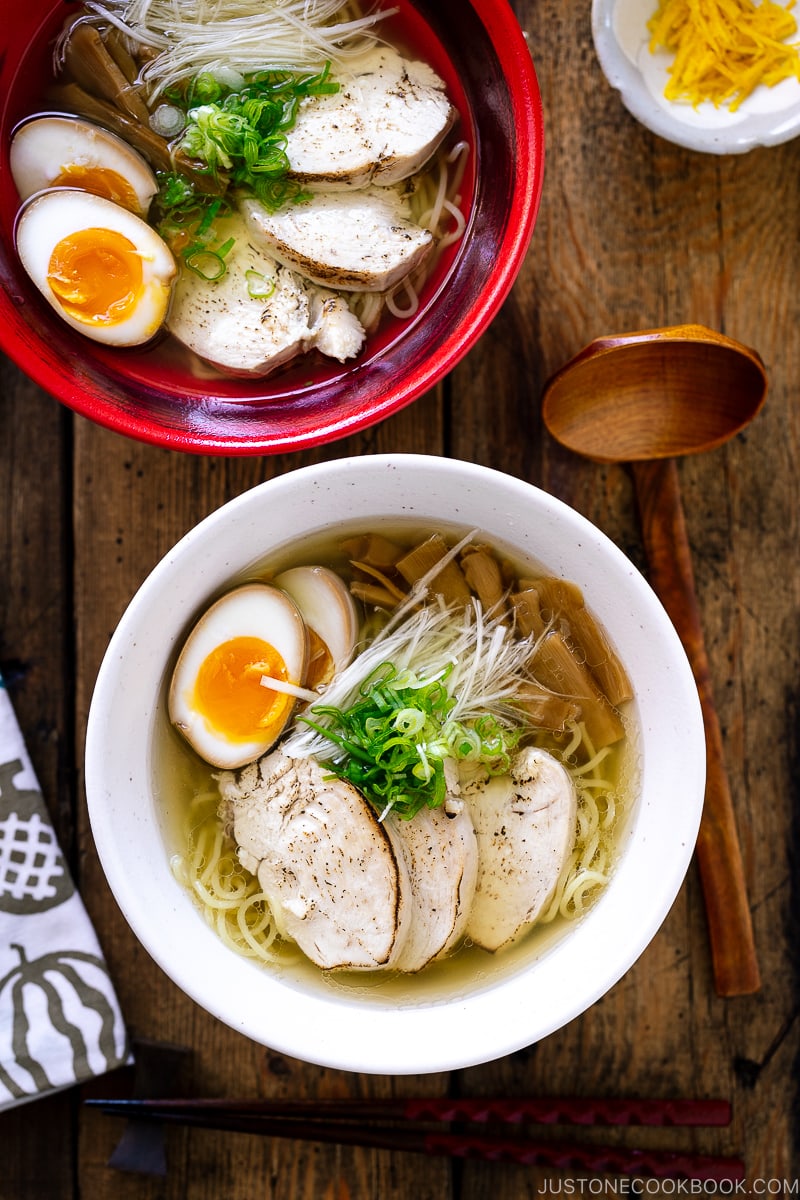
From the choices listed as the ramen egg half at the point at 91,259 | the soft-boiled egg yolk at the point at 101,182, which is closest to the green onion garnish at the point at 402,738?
the ramen egg half at the point at 91,259

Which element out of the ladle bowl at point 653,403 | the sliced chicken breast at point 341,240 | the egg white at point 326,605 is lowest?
the egg white at point 326,605

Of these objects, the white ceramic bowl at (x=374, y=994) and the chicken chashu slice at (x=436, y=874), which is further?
the chicken chashu slice at (x=436, y=874)

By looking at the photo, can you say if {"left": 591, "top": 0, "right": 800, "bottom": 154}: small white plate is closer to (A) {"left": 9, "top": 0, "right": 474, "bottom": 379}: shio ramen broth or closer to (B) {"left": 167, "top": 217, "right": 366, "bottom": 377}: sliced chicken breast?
(A) {"left": 9, "top": 0, "right": 474, "bottom": 379}: shio ramen broth

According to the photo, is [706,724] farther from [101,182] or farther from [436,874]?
[101,182]

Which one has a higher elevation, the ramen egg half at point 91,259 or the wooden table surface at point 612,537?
the ramen egg half at point 91,259

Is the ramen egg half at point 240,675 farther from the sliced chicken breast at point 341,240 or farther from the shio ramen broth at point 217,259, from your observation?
the sliced chicken breast at point 341,240

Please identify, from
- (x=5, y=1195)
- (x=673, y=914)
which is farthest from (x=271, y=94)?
(x=5, y=1195)

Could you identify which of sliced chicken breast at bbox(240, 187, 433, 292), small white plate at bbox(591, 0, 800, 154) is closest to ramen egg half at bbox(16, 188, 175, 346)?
sliced chicken breast at bbox(240, 187, 433, 292)
